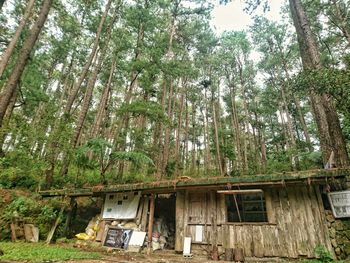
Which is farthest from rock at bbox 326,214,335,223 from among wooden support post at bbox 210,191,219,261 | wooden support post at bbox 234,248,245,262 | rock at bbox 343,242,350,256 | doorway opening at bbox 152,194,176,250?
doorway opening at bbox 152,194,176,250

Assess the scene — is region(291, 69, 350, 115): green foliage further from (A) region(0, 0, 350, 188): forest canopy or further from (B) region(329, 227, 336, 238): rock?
(B) region(329, 227, 336, 238): rock

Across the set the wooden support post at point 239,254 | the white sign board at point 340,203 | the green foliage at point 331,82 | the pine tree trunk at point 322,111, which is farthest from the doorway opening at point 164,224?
the green foliage at point 331,82

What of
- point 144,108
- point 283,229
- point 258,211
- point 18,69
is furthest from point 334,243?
point 18,69

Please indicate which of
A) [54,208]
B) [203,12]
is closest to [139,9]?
[203,12]

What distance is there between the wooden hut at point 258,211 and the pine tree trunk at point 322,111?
997mm

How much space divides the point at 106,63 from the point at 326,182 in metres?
18.3

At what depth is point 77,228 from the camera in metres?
11.8

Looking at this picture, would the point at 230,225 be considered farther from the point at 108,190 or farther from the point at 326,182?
the point at 108,190

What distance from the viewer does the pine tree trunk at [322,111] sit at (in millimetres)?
7309

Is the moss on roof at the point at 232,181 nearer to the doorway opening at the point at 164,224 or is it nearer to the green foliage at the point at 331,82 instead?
the doorway opening at the point at 164,224

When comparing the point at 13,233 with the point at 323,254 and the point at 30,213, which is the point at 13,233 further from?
the point at 323,254

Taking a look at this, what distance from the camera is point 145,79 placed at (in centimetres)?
1448

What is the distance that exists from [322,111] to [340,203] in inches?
123

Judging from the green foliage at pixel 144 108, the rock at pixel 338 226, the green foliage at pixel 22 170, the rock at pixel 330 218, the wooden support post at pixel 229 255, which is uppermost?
the green foliage at pixel 144 108
